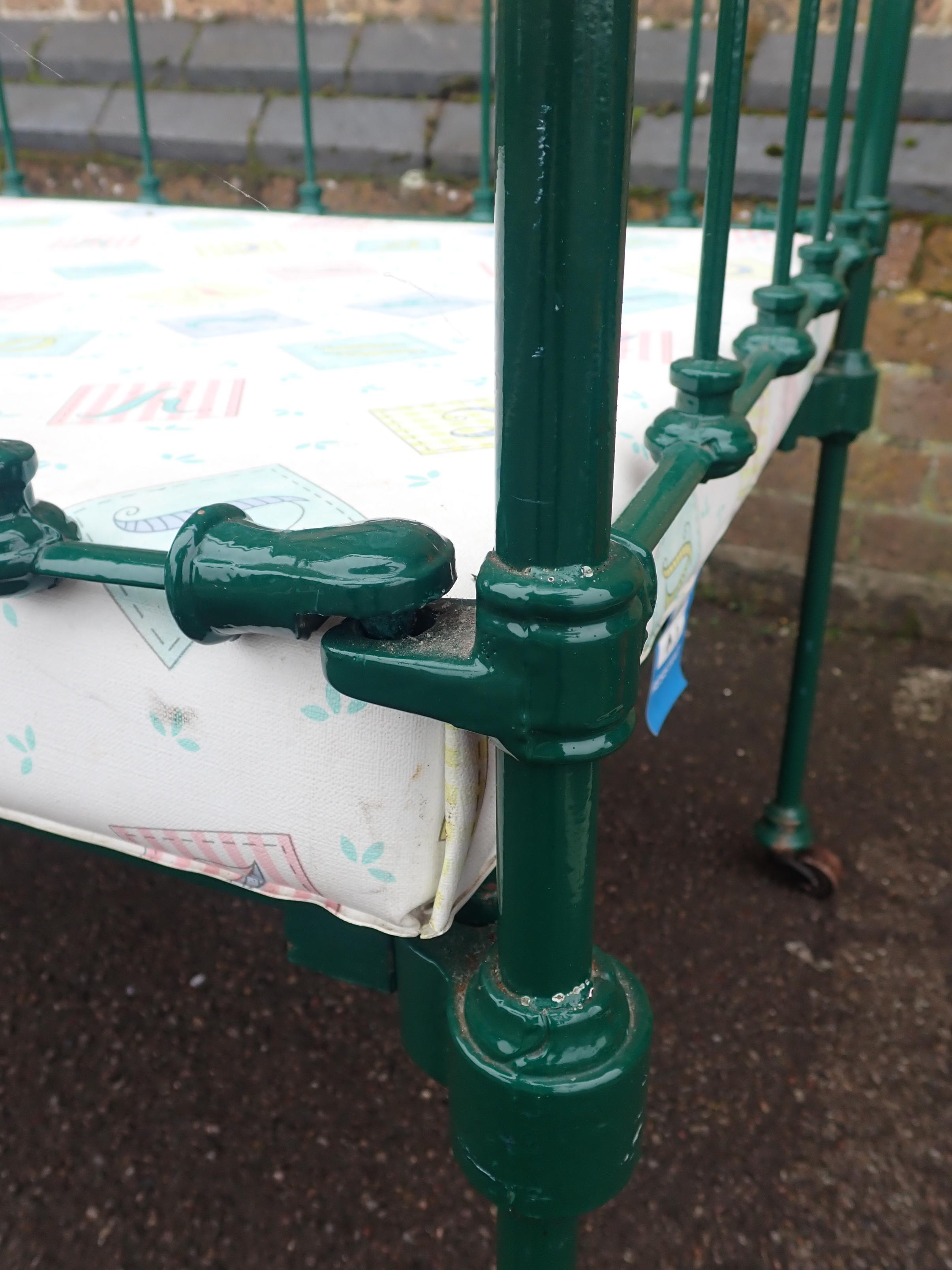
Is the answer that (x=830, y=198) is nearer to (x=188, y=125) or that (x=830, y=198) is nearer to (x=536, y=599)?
(x=536, y=599)

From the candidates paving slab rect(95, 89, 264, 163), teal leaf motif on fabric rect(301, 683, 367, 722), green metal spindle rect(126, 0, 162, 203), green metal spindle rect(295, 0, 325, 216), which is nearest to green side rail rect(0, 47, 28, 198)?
green metal spindle rect(126, 0, 162, 203)

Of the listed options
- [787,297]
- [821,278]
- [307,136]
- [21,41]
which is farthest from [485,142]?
[21,41]

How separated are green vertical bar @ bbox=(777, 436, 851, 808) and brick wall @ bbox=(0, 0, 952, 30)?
1083 mm

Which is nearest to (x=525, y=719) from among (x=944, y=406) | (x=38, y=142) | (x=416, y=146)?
(x=944, y=406)

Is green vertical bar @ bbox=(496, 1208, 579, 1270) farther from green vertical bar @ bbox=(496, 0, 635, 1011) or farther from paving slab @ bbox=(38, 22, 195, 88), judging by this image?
paving slab @ bbox=(38, 22, 195, 88)

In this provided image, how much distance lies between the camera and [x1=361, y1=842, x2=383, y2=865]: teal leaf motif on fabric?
0.43m

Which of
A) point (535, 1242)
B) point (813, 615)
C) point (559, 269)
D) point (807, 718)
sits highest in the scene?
point (559, 269)

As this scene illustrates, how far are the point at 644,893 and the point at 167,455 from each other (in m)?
1.16

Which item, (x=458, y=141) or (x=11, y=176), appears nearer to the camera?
(x=11, y=176)

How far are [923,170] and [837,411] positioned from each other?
92 centimetres

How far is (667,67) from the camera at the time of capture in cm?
206

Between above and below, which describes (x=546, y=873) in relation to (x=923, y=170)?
below

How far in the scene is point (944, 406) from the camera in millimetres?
2012

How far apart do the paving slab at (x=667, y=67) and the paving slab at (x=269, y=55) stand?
0.63 meters
